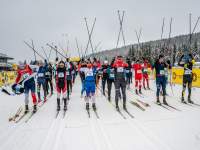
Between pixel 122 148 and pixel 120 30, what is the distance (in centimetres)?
Result: 1739

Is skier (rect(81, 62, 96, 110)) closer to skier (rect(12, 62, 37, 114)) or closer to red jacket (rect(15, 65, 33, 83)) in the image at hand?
skier (rect(12, 62, 37, 114))

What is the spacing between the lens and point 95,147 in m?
6.02

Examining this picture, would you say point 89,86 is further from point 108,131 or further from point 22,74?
point 108,131

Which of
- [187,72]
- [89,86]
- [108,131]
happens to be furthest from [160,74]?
[108,131]

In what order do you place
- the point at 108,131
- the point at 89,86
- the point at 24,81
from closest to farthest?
1. the point at 108,131
2. the point at 24,81
3. the point at 89,86

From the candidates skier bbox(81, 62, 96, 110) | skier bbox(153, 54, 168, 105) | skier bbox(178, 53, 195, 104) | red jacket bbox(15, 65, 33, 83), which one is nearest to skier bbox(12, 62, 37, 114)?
red jacket bbox(15, 65, 33, 83)

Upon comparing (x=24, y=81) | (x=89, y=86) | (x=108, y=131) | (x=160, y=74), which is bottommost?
(x=108, y=131)

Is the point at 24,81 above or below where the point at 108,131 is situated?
above

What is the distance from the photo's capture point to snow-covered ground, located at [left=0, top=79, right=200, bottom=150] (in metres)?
6.16

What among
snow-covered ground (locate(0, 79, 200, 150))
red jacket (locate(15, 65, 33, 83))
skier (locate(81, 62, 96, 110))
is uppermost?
red jacket (locate(15, 65, 33, 83))

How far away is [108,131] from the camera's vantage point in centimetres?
732

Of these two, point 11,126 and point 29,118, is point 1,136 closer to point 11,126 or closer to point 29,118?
point 11,126

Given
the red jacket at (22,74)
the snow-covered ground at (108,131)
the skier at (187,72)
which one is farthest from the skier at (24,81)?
the skier at (187,72)

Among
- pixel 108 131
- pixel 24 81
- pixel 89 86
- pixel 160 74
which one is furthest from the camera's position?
pixel 160 74
